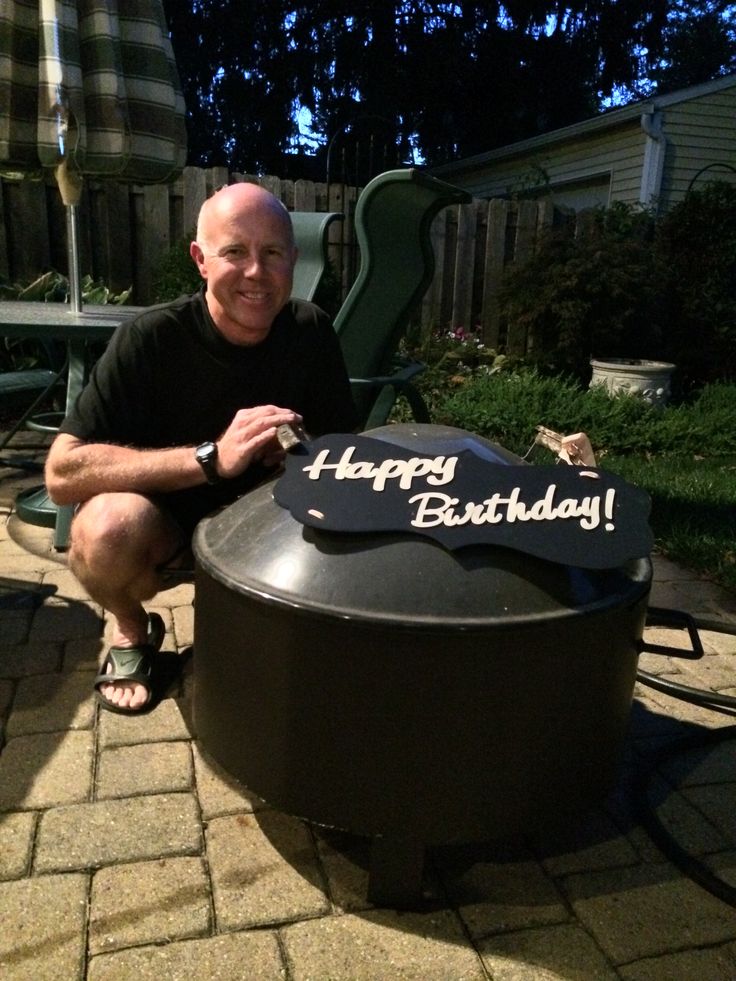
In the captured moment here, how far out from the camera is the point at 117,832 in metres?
1.84

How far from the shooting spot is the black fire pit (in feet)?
4.65

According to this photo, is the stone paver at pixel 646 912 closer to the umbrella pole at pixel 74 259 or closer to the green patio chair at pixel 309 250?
the green patio chair at pixel 309 250

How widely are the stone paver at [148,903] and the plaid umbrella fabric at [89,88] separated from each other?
3029 millimetres

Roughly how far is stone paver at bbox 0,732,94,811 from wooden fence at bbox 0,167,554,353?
4750mm

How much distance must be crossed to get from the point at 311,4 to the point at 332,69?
4.50 feet

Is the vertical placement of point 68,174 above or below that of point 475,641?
above

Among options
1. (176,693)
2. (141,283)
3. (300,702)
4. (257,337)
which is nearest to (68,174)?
(257,337)

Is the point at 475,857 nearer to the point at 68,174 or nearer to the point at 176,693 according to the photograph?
the point at 176,693

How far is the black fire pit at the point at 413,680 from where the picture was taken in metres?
1.42

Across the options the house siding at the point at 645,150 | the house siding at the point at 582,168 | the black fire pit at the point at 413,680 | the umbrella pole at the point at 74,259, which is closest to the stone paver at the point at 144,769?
the black fire pit at the point at 413,680

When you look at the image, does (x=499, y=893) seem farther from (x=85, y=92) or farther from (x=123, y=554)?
(x=85, y=92)

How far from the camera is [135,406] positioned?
7.32 feet

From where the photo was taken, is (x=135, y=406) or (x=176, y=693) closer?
(x=135, y=406)

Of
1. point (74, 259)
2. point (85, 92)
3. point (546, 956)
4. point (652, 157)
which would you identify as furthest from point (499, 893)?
point (652, 157)
